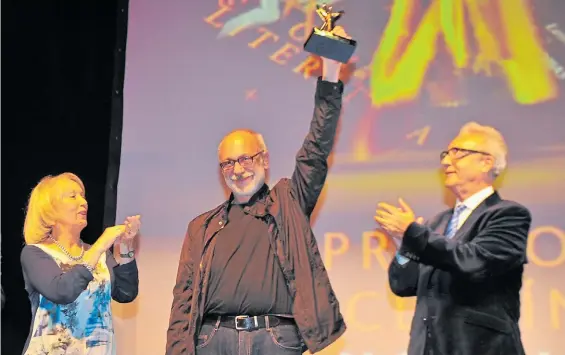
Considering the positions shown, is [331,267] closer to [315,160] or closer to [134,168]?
[315,160]

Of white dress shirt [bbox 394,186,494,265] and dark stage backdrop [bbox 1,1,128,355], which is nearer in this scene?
white dress shirt [bbox 394,186,494,265]

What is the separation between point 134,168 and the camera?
3832mm

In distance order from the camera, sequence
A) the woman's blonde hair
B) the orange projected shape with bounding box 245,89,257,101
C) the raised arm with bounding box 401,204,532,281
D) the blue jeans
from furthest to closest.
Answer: the orange projected shape with bounding box 245,89,257,101 → the woman's blonde hair → the blue jeans → the raised arm with bounding box 401,204,532,281

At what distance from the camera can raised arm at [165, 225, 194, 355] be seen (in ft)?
9.79

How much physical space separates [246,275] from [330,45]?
3.14 feet

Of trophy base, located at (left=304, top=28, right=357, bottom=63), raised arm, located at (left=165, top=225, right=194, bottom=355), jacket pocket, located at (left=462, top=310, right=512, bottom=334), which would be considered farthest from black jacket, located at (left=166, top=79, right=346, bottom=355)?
jacket pocket, located at (left=462, top=310, right=512, bottom=334)

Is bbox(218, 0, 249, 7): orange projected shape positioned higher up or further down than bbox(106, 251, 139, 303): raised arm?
higher up

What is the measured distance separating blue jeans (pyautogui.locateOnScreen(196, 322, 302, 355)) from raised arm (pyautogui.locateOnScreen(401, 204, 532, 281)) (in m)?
0.55

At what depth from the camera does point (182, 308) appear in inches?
120

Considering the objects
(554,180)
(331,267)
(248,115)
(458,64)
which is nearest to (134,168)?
(248,115)

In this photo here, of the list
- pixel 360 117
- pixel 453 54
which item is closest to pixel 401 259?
pixel 360 117

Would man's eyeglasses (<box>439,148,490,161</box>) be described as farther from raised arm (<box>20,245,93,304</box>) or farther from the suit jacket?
raised arm (<box>20,245,93,304</box>)

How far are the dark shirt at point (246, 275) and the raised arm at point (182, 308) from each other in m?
0.14

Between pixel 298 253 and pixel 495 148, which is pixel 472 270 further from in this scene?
pixel 298 253
